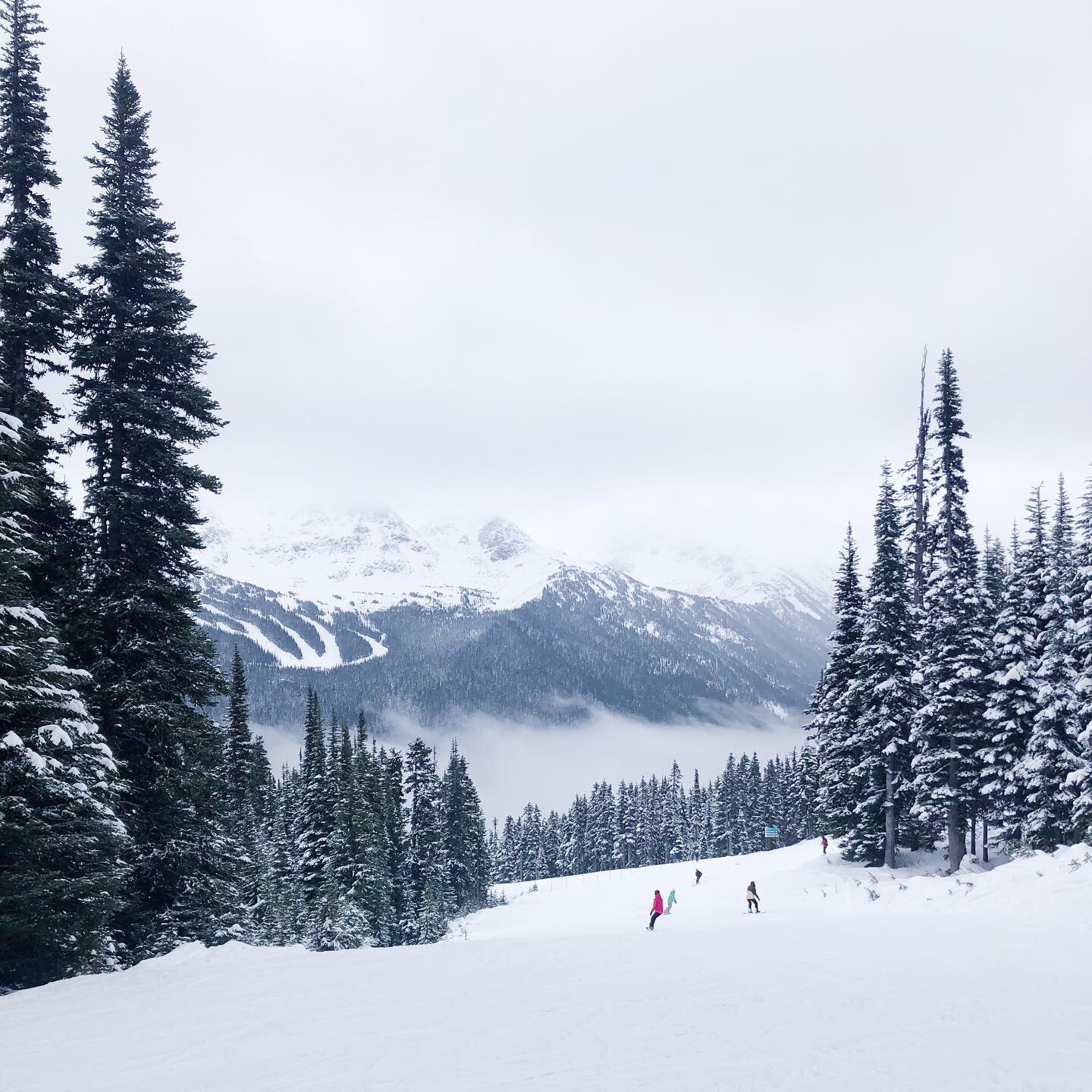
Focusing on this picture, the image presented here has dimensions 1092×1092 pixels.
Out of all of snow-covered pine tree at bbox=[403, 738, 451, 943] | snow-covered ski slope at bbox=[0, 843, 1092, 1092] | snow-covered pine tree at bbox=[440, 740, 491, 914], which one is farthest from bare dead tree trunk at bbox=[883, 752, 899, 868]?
snow-covered pine tree at bbox=[440, 740, 491, 914]

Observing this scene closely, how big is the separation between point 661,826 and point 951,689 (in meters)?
89.6

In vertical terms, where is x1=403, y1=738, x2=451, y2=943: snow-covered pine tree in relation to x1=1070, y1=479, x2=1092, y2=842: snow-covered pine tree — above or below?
below

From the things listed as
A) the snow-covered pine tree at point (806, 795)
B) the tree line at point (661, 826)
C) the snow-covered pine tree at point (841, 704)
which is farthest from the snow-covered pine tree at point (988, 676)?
the tree line at point (661, 826)

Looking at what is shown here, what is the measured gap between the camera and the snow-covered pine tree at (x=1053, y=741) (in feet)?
95.7

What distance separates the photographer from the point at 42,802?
11750mm

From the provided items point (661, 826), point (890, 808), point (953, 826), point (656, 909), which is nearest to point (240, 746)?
point (656, 909)

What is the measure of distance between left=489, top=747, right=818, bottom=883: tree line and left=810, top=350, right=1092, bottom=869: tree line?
53249 millimetres

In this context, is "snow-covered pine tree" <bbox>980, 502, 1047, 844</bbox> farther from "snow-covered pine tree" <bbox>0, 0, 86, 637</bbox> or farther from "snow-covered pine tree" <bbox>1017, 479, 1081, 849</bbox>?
"snow-covered pine tree" <bbox>0, 0, 86, 637</bbox>

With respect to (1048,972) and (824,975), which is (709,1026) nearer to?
(824,975)

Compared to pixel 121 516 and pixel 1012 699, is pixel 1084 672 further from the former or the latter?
pixel 121 516

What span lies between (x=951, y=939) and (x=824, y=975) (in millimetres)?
5588

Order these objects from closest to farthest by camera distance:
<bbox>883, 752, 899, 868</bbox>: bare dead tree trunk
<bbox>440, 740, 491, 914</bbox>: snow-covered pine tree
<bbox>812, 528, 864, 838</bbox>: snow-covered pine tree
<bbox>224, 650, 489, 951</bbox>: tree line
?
<bbox>883, 752, 899, 868</bbox>: bare dead tree trunk < <bbox>812, 528, 864, 838</bbox>: snow-covered pine tree < <bbox>224, 650, 489, 951</bbox>: tree line < <bbox>440, 740, 491, 914</bbox>: snow-covered pine tree

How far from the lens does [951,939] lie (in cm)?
1612

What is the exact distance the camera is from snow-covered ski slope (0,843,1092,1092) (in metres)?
7.87
